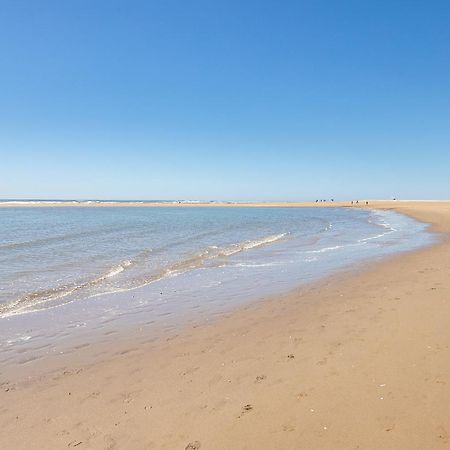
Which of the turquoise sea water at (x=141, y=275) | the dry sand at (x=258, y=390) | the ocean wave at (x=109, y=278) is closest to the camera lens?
the dry sand at (x=258, y=390)

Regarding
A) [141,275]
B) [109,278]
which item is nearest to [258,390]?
[109,278]

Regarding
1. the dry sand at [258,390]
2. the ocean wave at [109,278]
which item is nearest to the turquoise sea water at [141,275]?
the ocean wave at [109,278]

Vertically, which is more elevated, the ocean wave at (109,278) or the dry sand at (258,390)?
the dry sand at (258,390)

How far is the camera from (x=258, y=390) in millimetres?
5242

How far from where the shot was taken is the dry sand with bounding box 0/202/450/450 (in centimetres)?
427

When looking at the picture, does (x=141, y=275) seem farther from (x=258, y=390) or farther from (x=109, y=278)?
(x=258, y=390)

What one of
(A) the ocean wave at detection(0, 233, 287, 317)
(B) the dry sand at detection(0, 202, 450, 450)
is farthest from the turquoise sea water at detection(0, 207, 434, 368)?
(B) the dry sand at detection(0, 202, 450, 450)

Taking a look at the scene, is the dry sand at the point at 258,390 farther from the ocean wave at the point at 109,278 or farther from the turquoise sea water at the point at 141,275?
the ocean wave at the point at 109,278

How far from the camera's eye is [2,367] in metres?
6.67

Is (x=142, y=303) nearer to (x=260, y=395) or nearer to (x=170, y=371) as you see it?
(x=170, y=371)

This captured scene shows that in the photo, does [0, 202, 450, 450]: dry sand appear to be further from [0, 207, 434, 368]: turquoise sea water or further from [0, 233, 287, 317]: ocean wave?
[0, 233, 287, 317]: ocean wave

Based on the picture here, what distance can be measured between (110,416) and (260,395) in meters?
1.95

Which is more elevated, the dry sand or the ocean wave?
the dry sand

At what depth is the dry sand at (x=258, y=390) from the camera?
427cm
